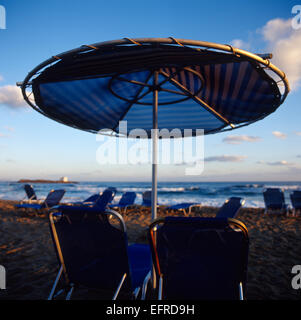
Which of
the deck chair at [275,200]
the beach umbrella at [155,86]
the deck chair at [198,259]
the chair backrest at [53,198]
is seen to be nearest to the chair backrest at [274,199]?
the deck chair at [275,200]

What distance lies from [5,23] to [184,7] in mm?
2871

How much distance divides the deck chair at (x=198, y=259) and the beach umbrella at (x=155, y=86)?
1.02 metres

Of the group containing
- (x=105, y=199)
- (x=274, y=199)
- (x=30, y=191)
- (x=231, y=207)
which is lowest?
(x=274, y=199)

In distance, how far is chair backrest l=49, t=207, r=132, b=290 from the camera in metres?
1.63

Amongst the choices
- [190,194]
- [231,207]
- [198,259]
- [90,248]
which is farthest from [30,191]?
[190,194]

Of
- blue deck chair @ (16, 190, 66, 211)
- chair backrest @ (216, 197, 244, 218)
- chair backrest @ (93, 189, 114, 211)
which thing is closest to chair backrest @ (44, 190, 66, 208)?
blue deck chair @ (16, 190, 66, 211)

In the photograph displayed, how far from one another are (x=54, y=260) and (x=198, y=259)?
3.14 m

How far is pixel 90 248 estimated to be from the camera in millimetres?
1758

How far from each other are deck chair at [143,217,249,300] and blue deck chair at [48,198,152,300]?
0.94 feet

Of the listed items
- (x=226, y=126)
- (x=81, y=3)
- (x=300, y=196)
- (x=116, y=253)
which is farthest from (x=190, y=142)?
(x=300, y=196)

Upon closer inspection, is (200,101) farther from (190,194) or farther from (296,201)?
(190,194)

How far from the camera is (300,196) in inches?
356

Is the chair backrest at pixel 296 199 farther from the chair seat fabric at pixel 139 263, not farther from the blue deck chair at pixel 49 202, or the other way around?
the blue deck chair at pixel 49 202

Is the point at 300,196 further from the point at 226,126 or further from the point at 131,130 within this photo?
the point at 131,130
